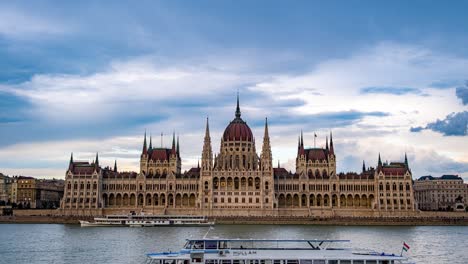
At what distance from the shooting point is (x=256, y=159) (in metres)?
169

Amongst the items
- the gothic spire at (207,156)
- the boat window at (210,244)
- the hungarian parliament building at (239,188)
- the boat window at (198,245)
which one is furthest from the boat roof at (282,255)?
the gothic spire at (207,156)

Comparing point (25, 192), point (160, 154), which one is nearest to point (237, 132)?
point (160, 154)

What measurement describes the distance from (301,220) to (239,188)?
20257mm

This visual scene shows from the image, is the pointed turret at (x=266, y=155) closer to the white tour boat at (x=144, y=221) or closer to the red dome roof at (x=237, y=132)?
the red dome roof at (x=237, y=132)

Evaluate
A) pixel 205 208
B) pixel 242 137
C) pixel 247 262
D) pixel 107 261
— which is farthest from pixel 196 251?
pixel 242 137

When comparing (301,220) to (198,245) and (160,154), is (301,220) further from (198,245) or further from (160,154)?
(198,245)

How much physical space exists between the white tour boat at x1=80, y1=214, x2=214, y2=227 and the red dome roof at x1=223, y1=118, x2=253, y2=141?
3256 centimetres

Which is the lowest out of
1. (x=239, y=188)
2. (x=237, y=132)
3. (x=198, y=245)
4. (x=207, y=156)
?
(x=198, y=245)

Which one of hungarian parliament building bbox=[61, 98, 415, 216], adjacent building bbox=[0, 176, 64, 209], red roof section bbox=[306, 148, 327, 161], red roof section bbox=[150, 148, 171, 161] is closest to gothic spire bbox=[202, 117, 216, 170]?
hungarian parliament building bbox=[61, 98, 415, 216]

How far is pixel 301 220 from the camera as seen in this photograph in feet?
471

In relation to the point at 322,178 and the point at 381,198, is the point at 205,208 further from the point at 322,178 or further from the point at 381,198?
the point at 381,198

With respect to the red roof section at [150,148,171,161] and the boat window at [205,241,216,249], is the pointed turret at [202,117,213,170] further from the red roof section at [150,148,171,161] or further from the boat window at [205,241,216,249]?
the boat window at [205,241,216,249]

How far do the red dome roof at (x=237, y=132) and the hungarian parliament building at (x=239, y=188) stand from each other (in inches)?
11.9

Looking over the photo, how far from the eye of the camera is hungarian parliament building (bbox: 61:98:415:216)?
508ft
